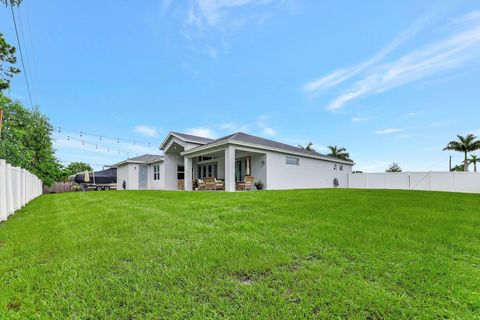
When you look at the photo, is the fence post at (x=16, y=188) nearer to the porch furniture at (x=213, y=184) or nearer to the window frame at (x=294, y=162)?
the porch furniture at (x=213, y=184)

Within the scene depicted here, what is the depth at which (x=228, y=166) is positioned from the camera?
1361cm

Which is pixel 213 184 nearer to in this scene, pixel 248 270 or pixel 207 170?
pixel 207 170

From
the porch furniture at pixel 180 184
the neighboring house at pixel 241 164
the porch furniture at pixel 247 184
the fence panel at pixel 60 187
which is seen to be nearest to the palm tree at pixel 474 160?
the neighboring house at pixel 241 164

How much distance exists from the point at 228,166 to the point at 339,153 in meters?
27.2

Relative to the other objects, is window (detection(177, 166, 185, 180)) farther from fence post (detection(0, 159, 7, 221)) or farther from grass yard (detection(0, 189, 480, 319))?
grass yard (detection(0, 189, 480, 319))

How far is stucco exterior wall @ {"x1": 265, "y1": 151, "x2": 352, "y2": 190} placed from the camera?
610 inches

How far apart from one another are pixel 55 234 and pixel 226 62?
48.4ft

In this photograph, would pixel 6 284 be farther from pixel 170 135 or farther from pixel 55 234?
pixel 170 135

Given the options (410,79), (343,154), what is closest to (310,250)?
(410,79)

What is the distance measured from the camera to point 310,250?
10.9ft

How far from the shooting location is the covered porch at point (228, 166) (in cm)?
1362

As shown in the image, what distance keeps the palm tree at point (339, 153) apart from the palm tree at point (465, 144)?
501 inches

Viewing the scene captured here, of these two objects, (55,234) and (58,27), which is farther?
(58,27)

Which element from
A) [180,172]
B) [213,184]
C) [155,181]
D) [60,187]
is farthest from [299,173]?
[60,187]
